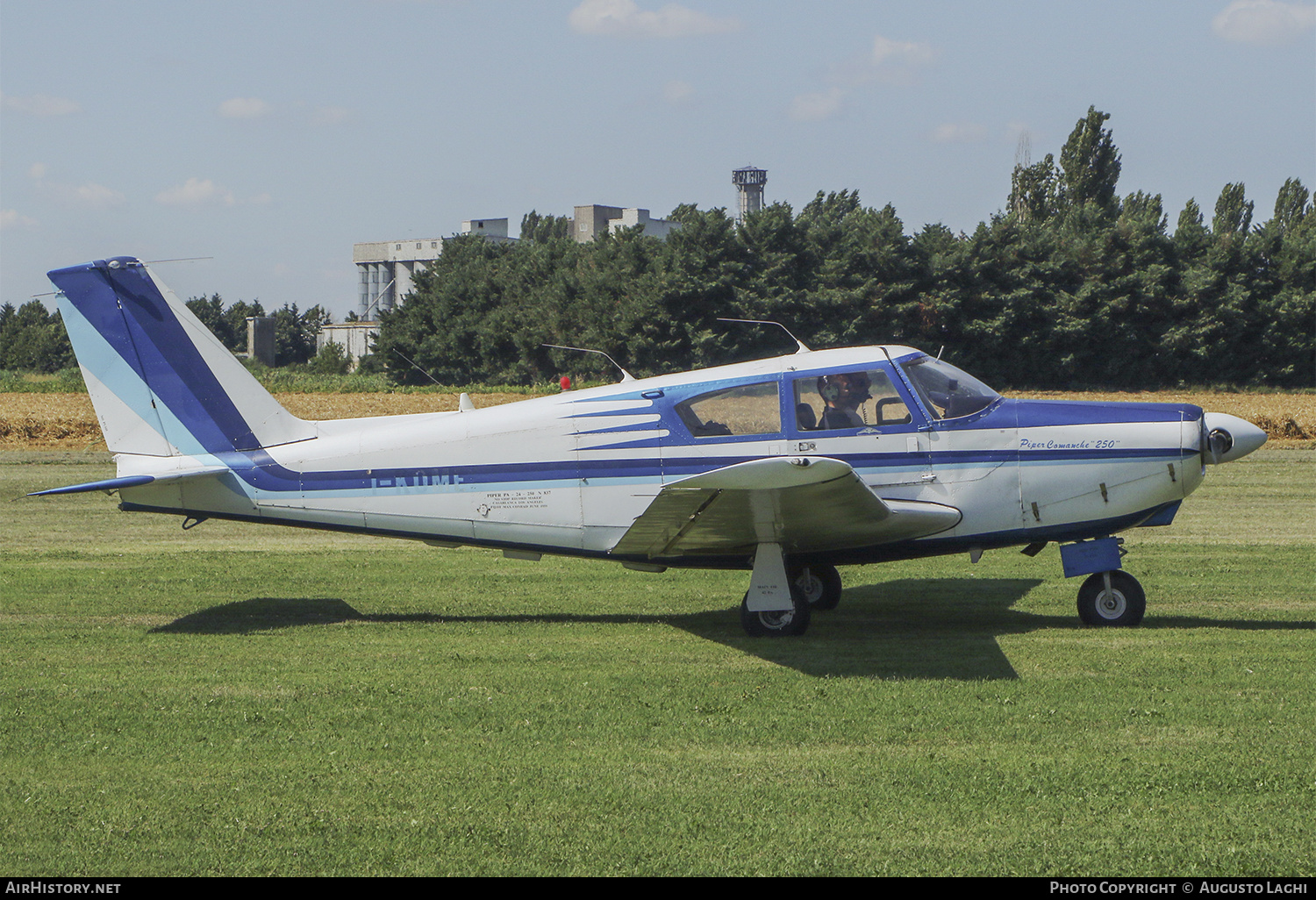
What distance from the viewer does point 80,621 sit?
991 centimetres

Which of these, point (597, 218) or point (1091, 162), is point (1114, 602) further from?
point (597, 218)

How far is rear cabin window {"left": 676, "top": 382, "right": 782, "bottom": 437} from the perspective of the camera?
29.9 feet

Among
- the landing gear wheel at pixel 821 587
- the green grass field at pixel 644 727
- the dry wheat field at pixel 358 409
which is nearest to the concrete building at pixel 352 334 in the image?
the dry wheat field at pixel 358 409

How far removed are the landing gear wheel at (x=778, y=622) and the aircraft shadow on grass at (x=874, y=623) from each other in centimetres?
9

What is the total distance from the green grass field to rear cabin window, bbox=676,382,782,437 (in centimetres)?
170

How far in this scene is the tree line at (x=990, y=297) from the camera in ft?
166

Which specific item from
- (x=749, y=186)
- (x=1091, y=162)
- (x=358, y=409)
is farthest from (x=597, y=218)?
(x=358, y=409)

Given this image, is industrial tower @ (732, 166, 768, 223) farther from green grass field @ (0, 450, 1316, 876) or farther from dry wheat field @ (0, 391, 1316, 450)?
green grass field @ (0, 450, 1316, 876)

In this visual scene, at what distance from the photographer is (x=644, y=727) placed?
6797mm

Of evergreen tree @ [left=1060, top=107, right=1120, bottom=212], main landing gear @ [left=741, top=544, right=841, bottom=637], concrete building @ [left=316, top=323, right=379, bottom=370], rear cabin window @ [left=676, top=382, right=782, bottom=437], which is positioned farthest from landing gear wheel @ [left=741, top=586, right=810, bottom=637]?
concrete building @ [left=316, top=323, right=379, bottom=370]

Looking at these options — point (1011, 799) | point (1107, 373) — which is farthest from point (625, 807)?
point (1107, 373)

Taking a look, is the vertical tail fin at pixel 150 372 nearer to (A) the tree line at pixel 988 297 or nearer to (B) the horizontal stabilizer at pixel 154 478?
(B) the horizontal stabilizer at pixel 154 478

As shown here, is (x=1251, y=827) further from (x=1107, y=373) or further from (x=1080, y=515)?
(x=1107, y=373)

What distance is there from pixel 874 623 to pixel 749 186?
377 ft
